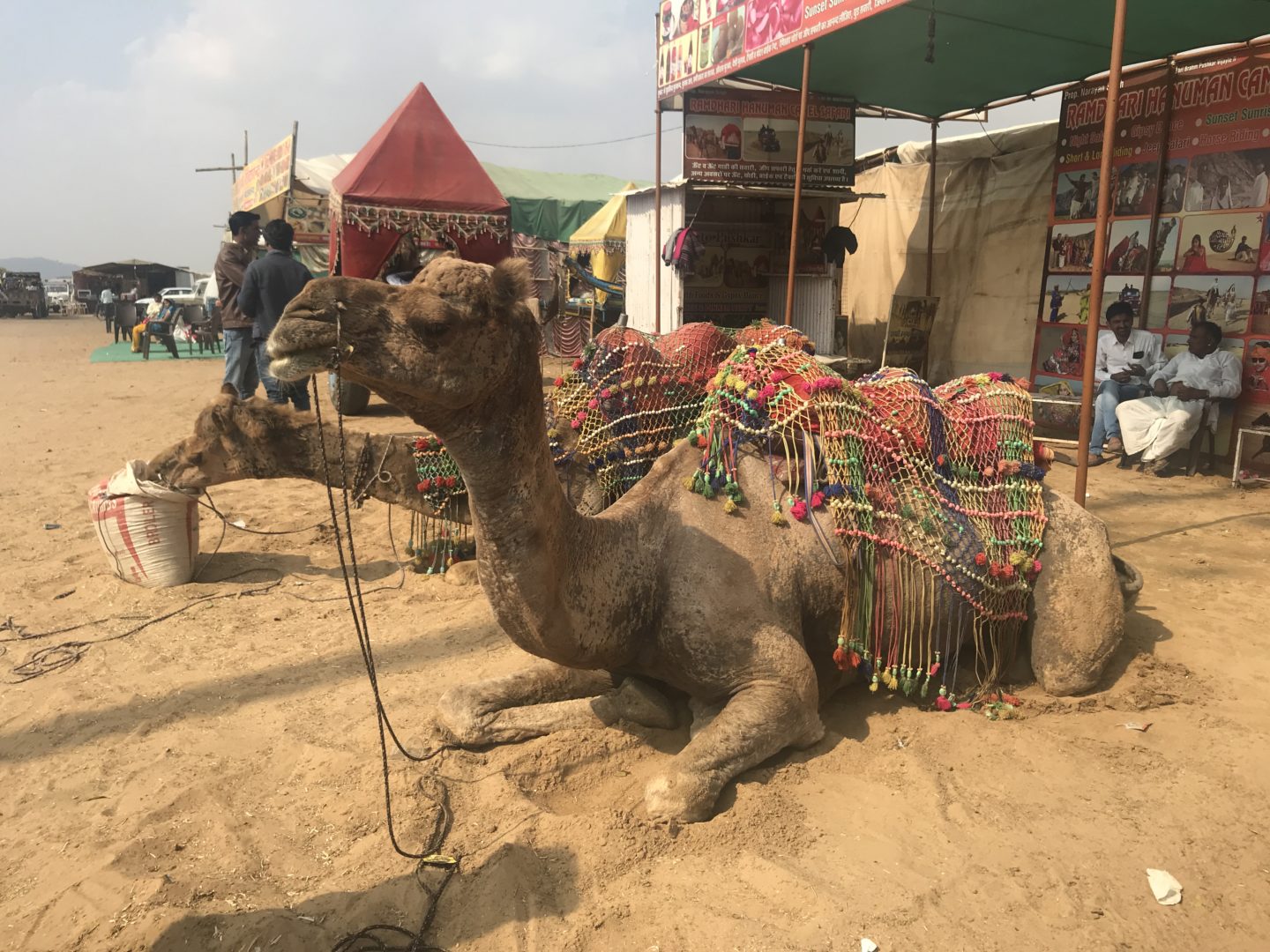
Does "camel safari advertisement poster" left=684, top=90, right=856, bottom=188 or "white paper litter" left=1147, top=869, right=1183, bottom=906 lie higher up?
"camel safari advertisement poster" left=684, top=90, right=856, bottom=188

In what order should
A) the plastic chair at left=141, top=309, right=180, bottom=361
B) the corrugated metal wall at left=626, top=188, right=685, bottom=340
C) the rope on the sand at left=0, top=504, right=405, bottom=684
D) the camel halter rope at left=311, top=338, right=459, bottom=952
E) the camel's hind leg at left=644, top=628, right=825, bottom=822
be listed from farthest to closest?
the plastic chair at left=141, top=309, right=180, bottom=361 < the corrugated metal wall at left=626, top=188, right=685, bottom=340 < the rope on the sand at left=0, top=504, right=405, bottom=684 < the camel's hind leg at left=644, top=628, right=825, bottom=822 < the camel halter rope at left=311, top=338, right=459, bottom=952

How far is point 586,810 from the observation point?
305cm

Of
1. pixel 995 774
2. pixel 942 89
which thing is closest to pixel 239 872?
pixel 995 774

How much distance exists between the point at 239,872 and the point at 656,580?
164cm

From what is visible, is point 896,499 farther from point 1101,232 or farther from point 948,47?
point 948,47

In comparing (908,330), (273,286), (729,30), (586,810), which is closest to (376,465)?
(586,810)

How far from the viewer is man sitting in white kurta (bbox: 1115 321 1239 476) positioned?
25.1ft

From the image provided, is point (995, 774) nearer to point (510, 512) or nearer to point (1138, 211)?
point (510, 512)

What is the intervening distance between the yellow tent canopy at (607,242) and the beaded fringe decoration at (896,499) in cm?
1369

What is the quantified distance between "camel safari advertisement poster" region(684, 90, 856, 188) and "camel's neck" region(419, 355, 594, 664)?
8298 millimetres

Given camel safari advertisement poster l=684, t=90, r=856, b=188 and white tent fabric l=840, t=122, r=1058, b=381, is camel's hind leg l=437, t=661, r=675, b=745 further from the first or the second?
white tent fabric l=840, t=122, r=1058, b=381

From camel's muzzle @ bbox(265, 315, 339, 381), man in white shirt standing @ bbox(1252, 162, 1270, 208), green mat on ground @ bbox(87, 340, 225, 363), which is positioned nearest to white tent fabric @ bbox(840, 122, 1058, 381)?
man in white shirt standing @ bbox(1252, 162, 1270, 208)

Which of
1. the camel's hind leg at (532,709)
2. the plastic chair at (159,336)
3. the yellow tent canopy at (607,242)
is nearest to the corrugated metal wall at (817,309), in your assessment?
the yellow tent canopy at (607,242)

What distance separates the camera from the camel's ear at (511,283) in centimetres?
244
